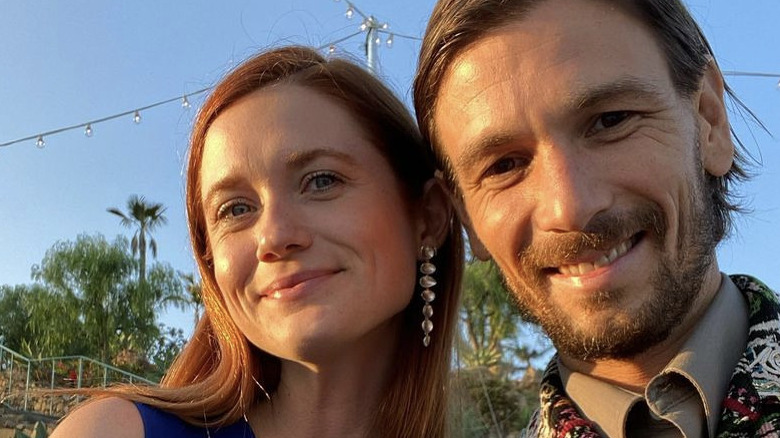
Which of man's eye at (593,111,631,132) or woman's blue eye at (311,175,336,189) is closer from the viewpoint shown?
man's eye at (593,111,631,132)

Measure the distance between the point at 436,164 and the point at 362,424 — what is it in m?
0.81

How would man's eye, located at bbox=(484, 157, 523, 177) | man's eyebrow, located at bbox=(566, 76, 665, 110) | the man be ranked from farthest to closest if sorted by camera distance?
man's eye, located at bbox=(484, 157, 523, 177) < man's eyebrow, located at bbox=(566, 76, 665, 110) < the man

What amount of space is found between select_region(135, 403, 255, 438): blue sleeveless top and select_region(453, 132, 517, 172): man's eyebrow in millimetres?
1002

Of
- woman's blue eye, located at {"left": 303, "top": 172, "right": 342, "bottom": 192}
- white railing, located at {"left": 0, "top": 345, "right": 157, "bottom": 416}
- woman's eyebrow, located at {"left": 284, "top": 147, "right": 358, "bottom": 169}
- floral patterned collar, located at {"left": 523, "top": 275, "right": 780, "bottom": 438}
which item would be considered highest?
white railing, located at {"left": 0, "top": 345, "right": 157, "bottom": 416}

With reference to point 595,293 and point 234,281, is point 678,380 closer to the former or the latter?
point 595,293

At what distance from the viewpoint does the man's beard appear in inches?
63.9

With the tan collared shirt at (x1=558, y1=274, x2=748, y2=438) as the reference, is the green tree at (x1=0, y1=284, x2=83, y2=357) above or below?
above

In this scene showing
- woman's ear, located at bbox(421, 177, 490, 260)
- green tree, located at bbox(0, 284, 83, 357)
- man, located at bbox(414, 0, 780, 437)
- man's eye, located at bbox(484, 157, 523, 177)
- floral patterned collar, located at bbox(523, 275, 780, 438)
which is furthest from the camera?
green tree, located at bbox(0, 284, 83, 357)

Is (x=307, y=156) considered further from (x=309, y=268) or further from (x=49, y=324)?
(x=49, y=324)

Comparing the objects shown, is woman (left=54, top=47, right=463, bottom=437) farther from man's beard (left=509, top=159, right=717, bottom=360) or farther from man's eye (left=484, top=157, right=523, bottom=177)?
man's beard (left=509, top=159, right=717, bottom=360)

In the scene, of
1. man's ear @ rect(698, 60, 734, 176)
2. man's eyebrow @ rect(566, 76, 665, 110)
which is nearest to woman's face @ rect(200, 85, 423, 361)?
man's eyebrow @ rect(566, 76, 665, 110)

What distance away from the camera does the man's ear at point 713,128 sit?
183 centimetres

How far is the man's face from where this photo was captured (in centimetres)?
164

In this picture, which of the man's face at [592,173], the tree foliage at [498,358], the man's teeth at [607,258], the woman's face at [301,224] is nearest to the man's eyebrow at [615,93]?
the man's face at [592,173]
